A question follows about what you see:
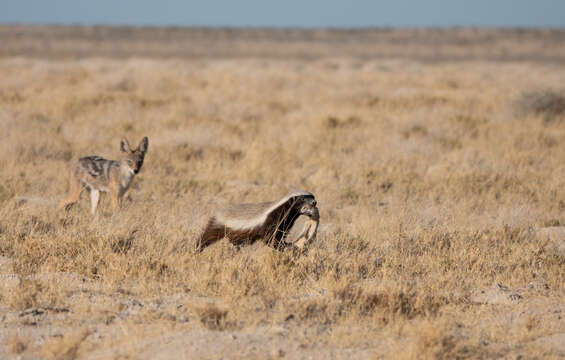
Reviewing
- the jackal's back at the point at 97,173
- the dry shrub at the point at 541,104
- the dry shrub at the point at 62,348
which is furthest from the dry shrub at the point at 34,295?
the dry shrub at the point at 541,104

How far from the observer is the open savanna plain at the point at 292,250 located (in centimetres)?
445

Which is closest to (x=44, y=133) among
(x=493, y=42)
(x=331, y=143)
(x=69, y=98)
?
(x=69, y=98)

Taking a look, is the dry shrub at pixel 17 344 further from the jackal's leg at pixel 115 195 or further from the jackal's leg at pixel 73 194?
the jackal's leg at pixel 73 194

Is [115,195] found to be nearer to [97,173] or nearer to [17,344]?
[97,173]

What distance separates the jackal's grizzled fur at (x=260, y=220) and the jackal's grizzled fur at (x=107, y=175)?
1924mm

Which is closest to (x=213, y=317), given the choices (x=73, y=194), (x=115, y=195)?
(x=115, y=195)

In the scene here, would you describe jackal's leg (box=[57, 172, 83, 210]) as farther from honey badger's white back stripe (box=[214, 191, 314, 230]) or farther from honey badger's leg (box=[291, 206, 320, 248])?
honey badger's leg (box=[291, 206, 320, 248])

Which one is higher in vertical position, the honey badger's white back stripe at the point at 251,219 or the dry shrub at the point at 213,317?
→ the honey badger's white back stripe at the point at 251,219

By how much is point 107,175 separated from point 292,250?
278cm

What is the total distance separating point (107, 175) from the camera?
769cm

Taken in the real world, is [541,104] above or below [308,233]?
above

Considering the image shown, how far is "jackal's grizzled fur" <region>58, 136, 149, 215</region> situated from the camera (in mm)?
7574

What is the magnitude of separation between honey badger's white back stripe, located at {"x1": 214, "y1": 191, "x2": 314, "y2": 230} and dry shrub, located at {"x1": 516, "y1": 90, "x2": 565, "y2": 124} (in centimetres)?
1229

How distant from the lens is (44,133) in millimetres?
12688
